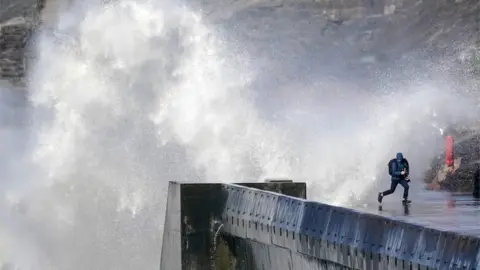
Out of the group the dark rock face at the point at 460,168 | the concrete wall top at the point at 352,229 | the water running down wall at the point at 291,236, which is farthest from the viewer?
the dark rock face at the point at 460,168

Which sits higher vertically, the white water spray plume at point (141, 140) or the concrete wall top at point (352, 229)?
the white water spray plume at point (141, 140)

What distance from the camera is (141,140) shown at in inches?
1304

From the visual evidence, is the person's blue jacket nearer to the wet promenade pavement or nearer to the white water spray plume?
the wet promenade pavement

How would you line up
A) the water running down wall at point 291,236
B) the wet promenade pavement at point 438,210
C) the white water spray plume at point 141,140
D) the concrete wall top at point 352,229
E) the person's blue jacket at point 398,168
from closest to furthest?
the concrete wall top at point 352,229, the water running down wall at point 291,236, the wet promenade pavement at point 438,210, the person's blue jacket at point 398,168, the white water spray plume at point 141,140

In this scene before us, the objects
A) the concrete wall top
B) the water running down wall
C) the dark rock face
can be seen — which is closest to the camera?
the concrete wall top

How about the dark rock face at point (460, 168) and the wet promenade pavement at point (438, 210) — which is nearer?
the wet promenade pavement at point (438, 210)

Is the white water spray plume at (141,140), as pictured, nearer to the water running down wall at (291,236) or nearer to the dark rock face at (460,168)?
the dark rock face at (460,168)

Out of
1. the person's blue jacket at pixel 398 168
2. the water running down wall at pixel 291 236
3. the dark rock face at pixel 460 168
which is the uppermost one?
the dark rock face at pixel 460 168

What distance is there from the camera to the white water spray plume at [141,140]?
97.5 ft

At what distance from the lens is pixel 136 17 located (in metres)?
37.8

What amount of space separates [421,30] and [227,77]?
81.9m

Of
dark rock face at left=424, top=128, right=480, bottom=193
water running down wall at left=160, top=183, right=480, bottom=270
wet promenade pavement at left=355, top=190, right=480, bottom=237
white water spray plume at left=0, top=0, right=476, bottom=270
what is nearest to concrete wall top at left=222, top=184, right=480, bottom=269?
water running down wall at left=160, top=183, right=480, bottom=270

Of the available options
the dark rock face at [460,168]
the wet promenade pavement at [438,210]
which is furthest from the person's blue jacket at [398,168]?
the dark rock face at [460,168]

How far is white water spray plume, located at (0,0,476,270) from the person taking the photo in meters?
29.7
